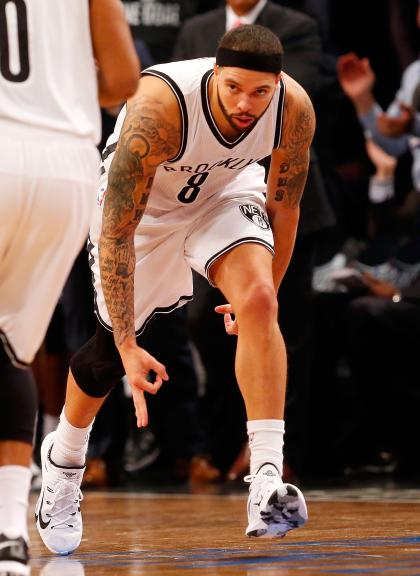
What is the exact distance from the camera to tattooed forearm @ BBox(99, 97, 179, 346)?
12.2 ft

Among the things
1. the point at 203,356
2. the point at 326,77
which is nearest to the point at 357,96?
the point at 326,77

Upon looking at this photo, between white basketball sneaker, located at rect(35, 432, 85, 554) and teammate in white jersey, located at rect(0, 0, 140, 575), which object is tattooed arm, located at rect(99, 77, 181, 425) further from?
teammate in white jersey, located at rect(0, 0, 140, 575)

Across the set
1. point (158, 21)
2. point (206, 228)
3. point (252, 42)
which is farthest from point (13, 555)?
point (158, 21)

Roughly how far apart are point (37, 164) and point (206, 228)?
1437 mm

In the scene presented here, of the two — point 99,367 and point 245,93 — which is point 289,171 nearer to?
point 245,93

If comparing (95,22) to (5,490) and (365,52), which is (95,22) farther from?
(365,52)

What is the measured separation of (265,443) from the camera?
355 cm

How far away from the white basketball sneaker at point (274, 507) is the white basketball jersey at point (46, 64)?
1.18 m

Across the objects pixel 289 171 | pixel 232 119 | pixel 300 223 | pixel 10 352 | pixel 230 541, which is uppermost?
pixel 232 119

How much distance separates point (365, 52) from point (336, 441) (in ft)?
8.54

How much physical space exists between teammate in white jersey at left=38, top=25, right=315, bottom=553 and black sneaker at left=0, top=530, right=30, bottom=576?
0.81 m

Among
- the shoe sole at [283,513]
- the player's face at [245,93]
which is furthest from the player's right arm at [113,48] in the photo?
the shoe sole at [283,513]

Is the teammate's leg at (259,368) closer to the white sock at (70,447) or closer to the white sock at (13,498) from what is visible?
the white sock at (70,447)

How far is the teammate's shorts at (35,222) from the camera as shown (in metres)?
2.57
